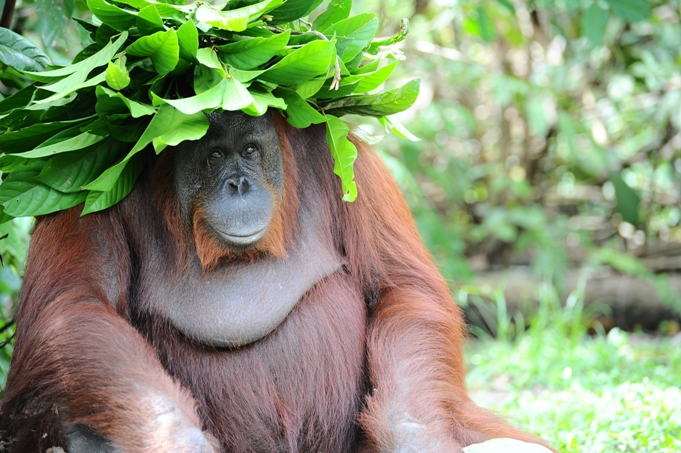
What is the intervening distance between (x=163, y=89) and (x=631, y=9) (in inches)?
121

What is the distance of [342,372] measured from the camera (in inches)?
111

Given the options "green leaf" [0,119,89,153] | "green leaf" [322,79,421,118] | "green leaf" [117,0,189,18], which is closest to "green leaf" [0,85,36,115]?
"green leaf" [0,119,89,153]

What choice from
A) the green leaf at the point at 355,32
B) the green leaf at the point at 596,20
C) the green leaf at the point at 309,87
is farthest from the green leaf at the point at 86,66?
the green leaf at the point at 596,20

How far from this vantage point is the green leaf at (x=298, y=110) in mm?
2633

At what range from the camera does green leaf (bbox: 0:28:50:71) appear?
2.88m

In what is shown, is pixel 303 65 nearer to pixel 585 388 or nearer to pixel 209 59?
pixel 209 59

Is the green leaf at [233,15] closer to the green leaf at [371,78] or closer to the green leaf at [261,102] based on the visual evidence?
the green leaf at [261,102]

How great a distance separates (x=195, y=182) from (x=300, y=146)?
1.56 feet

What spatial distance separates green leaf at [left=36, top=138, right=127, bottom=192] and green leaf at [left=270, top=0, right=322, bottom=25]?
0.71 metres

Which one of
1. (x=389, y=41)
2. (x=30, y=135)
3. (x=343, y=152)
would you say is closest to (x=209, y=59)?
(x=343, y=152)

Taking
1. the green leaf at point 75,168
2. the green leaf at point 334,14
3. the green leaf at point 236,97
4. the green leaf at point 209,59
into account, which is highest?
the green leaf at point 334,14

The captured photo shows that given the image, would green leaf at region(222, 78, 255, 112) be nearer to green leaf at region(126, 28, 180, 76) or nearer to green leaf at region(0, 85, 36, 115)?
green leaf at region(126, 28, 180, 76)

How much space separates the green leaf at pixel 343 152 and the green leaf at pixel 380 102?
136 millimetres

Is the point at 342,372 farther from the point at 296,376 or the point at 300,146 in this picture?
the point at 300,146
